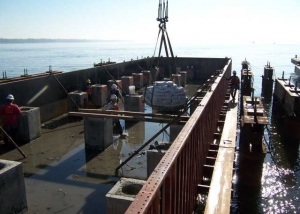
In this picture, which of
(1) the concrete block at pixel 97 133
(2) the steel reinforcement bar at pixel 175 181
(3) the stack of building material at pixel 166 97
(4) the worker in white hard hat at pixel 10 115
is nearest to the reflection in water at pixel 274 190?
(3) the stack of building material at pixel 166 97

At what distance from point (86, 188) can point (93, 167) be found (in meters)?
1.33

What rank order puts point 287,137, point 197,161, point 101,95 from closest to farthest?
point 197,161
point 287,137
point 101,95

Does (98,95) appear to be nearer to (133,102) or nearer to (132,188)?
(133,102)

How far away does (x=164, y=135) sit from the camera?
11.9 meters

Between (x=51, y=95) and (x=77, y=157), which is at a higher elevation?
(x=51, y=95)

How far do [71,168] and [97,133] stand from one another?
1702 millimetres

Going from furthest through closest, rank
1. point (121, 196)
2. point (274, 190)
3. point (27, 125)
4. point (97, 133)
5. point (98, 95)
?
point (98, 95) < point (27, 125) < point (97, 133) < point (274, 190) < point (121, 196)

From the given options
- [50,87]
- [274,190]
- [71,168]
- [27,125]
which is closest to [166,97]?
[71,168]

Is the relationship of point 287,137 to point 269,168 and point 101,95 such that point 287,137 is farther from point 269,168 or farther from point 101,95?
point 101,95

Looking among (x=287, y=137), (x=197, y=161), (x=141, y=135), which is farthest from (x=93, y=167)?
(x=287, y=137)

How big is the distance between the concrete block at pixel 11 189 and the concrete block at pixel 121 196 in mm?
2150

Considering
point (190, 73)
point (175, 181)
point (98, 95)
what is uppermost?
point (190, 73)

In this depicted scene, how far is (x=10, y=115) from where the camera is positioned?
1046 cm

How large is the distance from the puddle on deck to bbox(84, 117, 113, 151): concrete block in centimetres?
28
